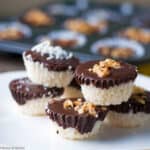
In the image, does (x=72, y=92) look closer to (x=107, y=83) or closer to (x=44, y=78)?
(x=44, y=78)

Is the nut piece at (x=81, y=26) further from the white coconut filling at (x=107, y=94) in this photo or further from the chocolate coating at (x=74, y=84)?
the white coconut filling at (x=107, y=94)

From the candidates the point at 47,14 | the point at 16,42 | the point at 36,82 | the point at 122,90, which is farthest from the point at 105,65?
the point at 47,14

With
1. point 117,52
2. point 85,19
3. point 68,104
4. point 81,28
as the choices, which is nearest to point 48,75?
point 68,104

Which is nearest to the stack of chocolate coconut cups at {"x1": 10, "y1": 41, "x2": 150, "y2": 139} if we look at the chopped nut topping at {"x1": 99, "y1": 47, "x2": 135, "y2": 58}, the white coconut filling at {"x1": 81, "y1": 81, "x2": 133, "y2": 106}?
the white coconut filling at {"x1": 81, "y1": 81, "x2": 133, "y2": 106}

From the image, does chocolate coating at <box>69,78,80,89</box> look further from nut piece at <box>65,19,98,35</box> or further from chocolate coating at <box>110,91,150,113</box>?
nut piece at <box>65,19,98,35</box>

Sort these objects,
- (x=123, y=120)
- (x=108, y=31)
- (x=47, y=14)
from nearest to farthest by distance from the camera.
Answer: (x=123, y=120)
(x=108, y=31)
(x=47, y=14)

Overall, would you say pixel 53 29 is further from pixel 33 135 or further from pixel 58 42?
pixel 33 135

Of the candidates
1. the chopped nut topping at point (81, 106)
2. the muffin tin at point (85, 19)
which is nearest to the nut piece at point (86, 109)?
the chopped nut topping at point (81, 106)
